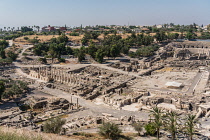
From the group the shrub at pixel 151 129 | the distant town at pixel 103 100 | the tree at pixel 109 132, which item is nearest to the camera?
the tree at pixel 109 132

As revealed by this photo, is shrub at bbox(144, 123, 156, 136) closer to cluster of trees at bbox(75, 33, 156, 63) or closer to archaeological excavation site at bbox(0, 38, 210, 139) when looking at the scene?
archaeological excavation site at bbox(0, 38, 210, 139)

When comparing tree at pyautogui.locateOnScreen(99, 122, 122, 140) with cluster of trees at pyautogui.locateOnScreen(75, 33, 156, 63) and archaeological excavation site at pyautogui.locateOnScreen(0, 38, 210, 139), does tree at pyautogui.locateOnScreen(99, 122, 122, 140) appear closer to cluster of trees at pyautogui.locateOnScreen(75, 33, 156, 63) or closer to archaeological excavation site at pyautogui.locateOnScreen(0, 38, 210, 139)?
archaeological excavation site at pyautogui.locateOnScreen(0, 38, 210, 139)

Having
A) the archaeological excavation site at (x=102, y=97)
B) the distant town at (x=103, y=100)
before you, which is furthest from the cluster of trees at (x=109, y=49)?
the archaeological excavation site at (x=102, y=97)

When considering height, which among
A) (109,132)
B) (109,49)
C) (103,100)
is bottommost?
(103,100)

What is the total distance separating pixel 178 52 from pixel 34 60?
61.7m

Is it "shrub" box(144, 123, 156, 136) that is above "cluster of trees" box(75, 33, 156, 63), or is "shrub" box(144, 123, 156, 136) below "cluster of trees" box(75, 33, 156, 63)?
below

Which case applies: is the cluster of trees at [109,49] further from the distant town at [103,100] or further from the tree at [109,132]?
the tree at [109,132]

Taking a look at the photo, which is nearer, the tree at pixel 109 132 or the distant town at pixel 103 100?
the tree at pixel 109 132

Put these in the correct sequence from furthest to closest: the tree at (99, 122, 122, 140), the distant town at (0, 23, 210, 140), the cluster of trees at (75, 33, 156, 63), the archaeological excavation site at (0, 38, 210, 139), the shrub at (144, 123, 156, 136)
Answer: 1. the cluster of trees at (75, 33, 156, 63)
2. the archaeological excavation site at (0, 38, 210, 139)
3. the shrub at (144, 123, 156, 136)
4. the distant town at (0, 23, 210, 140)
5. the tree at (99, 122, 122, 140)

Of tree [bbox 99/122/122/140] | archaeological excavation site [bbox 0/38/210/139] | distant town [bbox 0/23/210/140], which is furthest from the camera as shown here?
archaeological excavation site [bbox 0/38/210/139]

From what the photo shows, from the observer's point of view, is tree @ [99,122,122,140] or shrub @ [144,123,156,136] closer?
tree @ [99,122,122,140]

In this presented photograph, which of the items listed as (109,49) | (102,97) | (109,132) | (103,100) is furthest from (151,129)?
(109,49)

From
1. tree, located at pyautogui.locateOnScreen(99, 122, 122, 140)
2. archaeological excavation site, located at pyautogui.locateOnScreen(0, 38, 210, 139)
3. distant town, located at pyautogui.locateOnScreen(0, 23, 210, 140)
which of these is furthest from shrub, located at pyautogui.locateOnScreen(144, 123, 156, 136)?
tree, located at pyautogui.locateOnScreen(99, 122, 122, 140)

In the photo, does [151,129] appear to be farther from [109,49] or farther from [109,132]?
[109,49]
